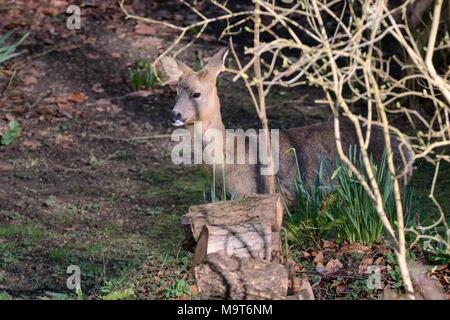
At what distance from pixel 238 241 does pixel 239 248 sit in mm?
38

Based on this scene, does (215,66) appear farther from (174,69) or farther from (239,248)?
(239,248)

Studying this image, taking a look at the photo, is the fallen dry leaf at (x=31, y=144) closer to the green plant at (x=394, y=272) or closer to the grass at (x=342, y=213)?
the grass at (x=342, y=213)

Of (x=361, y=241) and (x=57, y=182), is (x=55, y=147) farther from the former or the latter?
(x=361, y=241)

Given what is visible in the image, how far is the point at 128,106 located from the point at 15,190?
6.99 feet

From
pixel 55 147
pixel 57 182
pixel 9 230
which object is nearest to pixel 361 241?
pixel 9 230

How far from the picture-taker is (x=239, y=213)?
5258mm

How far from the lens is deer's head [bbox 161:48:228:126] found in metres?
7.55

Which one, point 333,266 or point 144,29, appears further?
point 144,29

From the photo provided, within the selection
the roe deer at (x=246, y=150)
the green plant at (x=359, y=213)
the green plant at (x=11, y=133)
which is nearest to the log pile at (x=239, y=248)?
the green plant at (x=359, y=213)

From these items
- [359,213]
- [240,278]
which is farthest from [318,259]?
[240,278]

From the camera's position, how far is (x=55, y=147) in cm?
937

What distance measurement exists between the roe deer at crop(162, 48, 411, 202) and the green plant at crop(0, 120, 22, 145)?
2230 mm

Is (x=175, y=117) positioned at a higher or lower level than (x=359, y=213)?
higher

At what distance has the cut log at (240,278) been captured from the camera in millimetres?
4742
